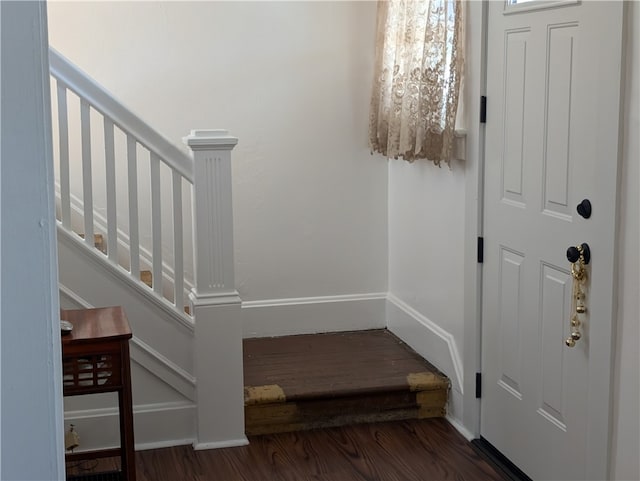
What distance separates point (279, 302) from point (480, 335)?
141 cm

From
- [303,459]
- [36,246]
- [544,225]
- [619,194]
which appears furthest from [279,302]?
[36,246]

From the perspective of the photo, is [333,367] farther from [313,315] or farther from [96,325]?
[96,325]

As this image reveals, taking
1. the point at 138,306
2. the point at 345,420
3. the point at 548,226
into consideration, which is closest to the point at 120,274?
the point at 138,306

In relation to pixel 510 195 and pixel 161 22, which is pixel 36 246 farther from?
pixel 161 22

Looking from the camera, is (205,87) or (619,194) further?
(205,87)

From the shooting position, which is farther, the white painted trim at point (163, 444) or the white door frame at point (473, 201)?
the white painted trim at point (163, 444)

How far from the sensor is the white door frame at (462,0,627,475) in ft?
10.6

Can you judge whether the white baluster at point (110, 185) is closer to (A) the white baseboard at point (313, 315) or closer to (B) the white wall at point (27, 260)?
(A) the white baseboard at point (313, 315)

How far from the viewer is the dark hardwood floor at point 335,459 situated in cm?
314

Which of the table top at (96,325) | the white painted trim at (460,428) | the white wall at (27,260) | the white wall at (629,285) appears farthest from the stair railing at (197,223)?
the white wall at (27,260)

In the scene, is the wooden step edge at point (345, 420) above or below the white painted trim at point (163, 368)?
below

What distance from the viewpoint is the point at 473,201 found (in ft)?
11.0

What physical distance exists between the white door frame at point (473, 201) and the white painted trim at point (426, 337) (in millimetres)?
131

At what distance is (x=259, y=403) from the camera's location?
3.50 m
